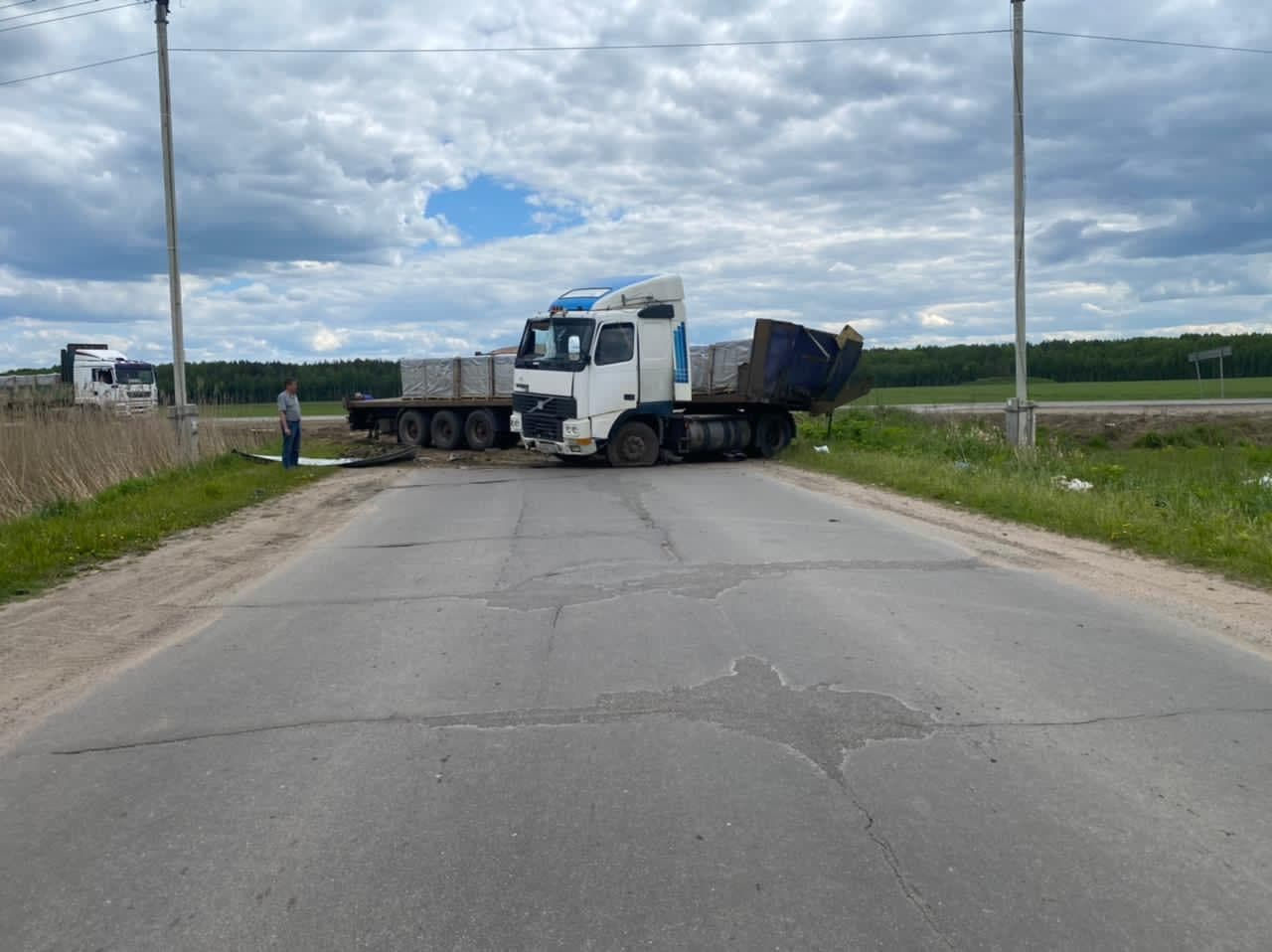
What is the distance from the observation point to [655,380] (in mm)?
22844

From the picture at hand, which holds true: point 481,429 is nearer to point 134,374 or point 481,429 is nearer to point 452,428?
point 452,428

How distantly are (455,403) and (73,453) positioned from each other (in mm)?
12410

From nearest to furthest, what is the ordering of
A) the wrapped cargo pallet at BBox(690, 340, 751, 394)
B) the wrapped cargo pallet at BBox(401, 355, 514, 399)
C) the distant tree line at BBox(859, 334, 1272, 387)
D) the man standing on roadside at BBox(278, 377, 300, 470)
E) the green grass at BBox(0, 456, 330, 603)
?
the green grass at BBox(0, 456, 330, 603) → the man standing on roadside at BBox(278, 377, 300, 470) → the wrapped cargo pallet at BBox(690, 340, 751, 394) → the wrapped cargo pallet at BBox(401, 355, 514, 399) → the distant tree line at BBox(859, 334, 1272, 387)

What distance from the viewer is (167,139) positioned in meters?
21.7

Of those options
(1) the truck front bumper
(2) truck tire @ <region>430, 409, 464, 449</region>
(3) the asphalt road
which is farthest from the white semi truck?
(3) the asphalt road

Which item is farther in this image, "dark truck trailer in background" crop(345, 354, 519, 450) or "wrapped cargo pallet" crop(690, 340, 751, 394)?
"dark truck trailer in background" crop(345, 354, 519, 450)

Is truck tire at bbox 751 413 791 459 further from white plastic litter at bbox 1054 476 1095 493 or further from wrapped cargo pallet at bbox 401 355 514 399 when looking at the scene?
white plastic litter at bbox 1054 476 1095 493

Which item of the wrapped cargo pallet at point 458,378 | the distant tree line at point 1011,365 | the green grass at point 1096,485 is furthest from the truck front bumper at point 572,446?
the distant tree line at point 1011,365

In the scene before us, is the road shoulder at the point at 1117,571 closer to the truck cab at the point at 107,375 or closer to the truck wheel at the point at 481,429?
the truck wheel at the point at 481,429

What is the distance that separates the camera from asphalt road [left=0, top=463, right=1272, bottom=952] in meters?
3.55

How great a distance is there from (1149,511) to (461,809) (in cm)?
1090

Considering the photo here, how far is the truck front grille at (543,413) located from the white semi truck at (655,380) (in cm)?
2

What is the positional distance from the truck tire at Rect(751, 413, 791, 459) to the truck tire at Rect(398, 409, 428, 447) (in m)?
9.49

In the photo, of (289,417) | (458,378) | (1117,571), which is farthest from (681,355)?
(1117,571)
